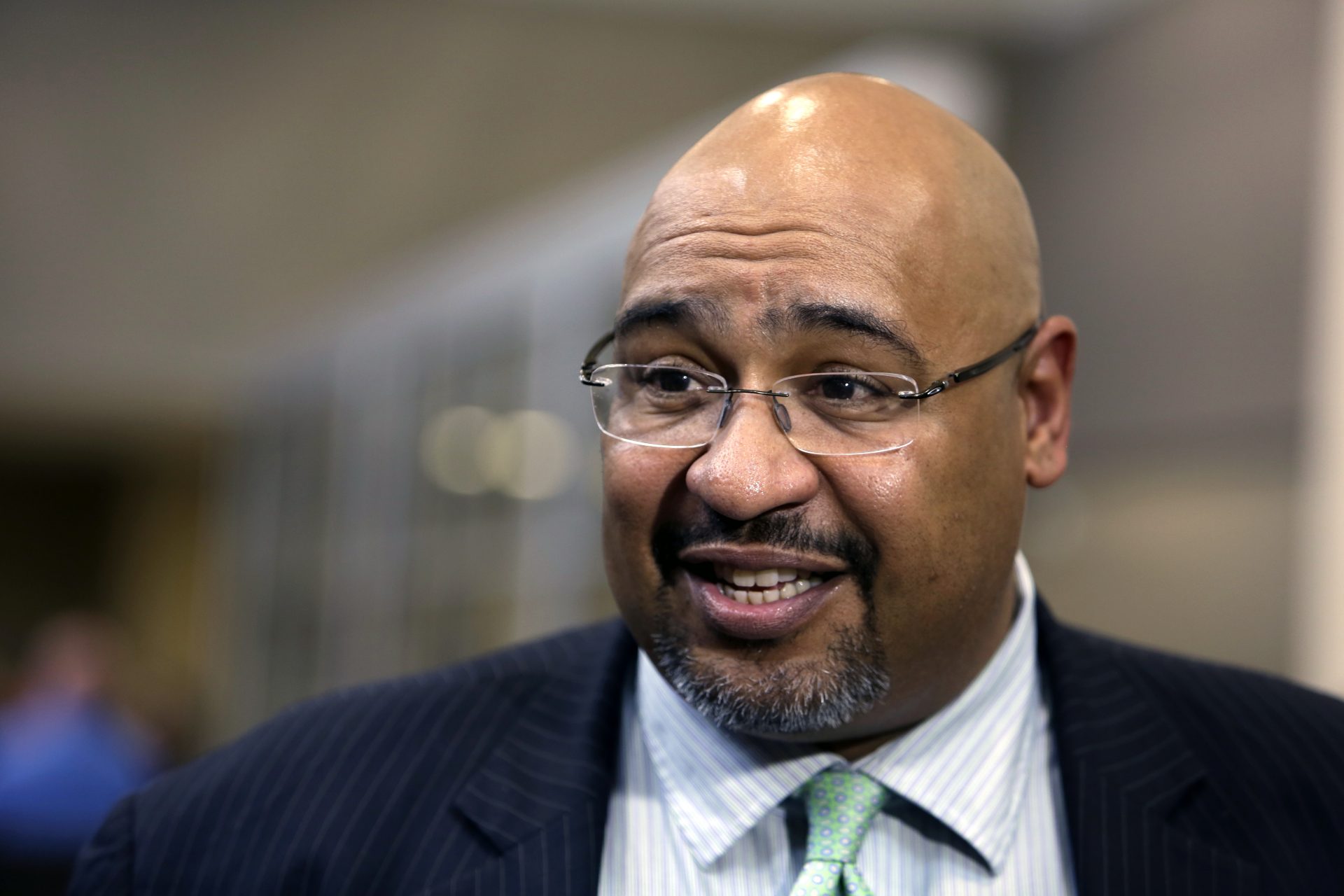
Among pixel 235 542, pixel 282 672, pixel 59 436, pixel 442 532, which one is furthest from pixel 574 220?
pixel 59 436

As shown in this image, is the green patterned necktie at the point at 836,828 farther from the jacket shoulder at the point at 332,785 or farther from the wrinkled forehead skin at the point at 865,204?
the wrinkled forehead skin at the point at 865,204

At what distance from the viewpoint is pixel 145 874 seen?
1520mm

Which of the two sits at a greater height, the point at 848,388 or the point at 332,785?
the point at 848,388

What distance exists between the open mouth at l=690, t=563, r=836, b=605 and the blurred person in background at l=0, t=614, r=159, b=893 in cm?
381

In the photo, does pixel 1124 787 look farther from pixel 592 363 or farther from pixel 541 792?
pixel 592 363

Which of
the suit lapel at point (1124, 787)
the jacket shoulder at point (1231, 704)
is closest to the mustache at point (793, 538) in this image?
the suit lapel at point (1124, 787)

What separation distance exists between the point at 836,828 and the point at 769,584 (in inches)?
11.4

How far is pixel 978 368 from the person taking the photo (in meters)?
1.47

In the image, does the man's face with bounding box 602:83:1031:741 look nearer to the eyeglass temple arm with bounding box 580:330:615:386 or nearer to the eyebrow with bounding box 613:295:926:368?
the eyebrow with bounding box 613:295:926:368

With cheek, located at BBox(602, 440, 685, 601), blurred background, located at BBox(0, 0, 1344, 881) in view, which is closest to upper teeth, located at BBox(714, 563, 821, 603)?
cheek, located at BBox(602, 440, 685, 601)

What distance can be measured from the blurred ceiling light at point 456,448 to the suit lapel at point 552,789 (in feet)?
15.4

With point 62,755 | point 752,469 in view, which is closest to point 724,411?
point 752,469

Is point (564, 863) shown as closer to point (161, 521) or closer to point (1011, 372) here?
point (1011, 372)

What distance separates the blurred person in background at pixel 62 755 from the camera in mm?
4805
